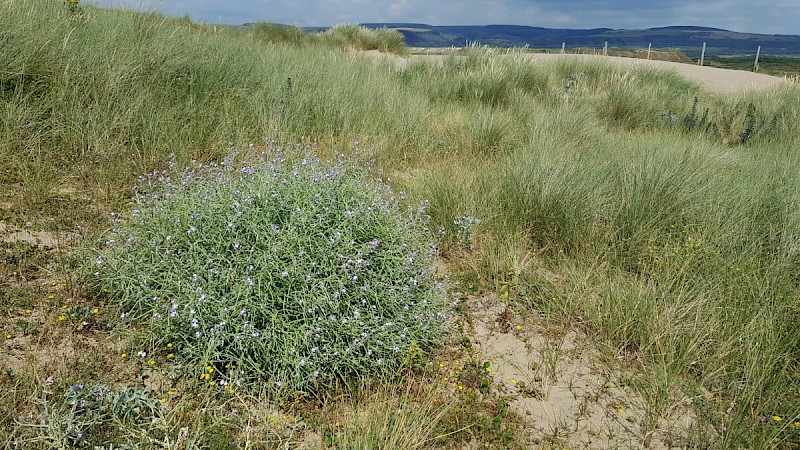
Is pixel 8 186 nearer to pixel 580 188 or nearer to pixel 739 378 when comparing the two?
pixel 580 188

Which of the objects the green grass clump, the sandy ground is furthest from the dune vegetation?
the sandy ground

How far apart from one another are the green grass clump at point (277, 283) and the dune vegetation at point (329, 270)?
0.02 meters

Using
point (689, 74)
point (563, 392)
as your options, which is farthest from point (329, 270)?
point (689, 74)

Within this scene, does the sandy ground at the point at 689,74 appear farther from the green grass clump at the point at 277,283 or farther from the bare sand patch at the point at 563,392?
the bare sand patch at the point at 563,392

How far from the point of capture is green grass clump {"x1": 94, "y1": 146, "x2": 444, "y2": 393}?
94.7 inches

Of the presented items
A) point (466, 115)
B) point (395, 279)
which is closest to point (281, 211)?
point (395, 279)

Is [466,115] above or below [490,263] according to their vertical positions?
above

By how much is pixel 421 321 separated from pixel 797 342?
207cm

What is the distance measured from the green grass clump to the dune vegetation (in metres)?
0.02

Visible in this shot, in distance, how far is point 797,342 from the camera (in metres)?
2.78

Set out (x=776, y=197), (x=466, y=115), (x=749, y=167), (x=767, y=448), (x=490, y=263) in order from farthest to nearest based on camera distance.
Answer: (x=466, y=115) → (x=749, y=167) → (x=776, y=197) → (x=490, y=263) → (x=767, y=448)

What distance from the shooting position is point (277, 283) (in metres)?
2.58

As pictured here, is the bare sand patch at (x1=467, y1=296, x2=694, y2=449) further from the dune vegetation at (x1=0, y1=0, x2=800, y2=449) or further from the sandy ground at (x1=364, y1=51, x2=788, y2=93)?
the sandy ground at (x1=364, y1=51, x2=788, y2=93)

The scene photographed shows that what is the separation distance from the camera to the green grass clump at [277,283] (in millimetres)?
2404
